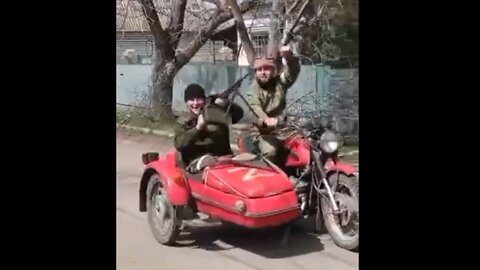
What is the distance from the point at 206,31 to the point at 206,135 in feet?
0.88

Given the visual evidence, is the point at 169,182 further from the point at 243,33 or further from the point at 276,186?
the point at 243,33

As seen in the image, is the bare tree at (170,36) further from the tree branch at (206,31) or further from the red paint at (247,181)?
the red paint at (247,181)

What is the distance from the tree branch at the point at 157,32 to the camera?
1.88 m

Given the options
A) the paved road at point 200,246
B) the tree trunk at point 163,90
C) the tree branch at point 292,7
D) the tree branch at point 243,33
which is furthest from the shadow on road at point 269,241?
the tree branch at point 292,7

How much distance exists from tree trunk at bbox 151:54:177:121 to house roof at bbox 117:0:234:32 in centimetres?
10

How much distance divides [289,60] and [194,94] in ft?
0.85

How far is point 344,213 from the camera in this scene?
185 centimetres

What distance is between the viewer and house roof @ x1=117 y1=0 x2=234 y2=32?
1.88m

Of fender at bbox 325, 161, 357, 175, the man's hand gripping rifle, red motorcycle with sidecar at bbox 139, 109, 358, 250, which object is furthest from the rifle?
fender at bbox 325, 161, 357, 175

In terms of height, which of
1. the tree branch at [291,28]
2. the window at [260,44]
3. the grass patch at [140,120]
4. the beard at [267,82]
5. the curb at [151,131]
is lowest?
the curb at [151,131]

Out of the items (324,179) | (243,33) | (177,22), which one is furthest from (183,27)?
(324,179)

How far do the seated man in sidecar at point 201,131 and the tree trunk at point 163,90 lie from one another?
0.05 metres
